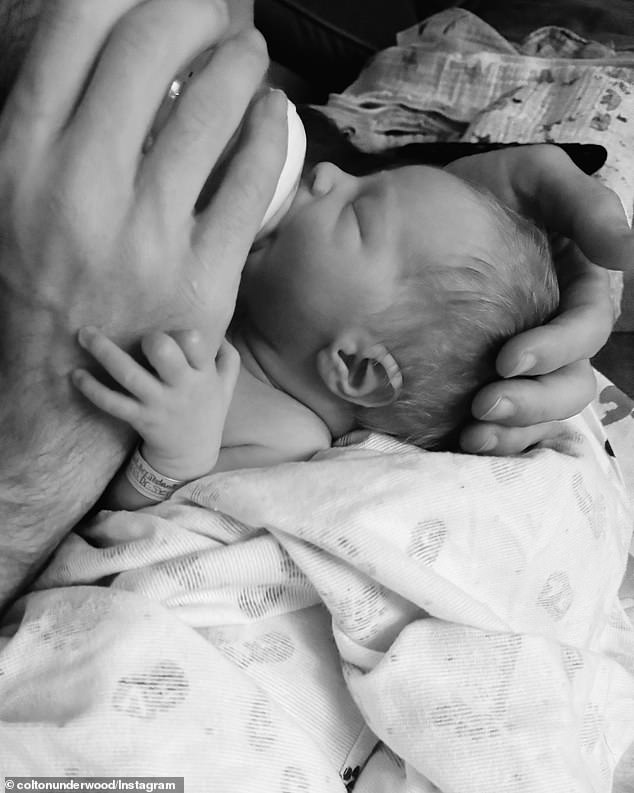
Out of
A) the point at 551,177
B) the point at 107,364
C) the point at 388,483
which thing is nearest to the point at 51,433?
the point at 107,364

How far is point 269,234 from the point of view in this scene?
2.90 feet

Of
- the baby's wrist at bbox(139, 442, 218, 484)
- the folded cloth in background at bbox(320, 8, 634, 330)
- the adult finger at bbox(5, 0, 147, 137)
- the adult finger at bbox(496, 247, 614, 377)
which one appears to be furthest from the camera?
the folded cloth in background at bbox(320, 8, 634, 330)

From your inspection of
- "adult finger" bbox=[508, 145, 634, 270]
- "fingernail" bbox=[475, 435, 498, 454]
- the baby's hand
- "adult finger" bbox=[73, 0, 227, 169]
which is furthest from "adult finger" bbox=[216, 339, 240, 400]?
"adult finger" bbox=[508, 145, 634, 270]

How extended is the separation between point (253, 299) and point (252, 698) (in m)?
0.47

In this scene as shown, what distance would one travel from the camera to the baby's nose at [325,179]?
2.91 feet

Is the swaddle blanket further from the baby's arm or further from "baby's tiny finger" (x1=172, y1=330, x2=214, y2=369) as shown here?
"baby's tiny finger" (x1=172, y1=330, x2=214, y2=369)

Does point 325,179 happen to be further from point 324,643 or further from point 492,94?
point 492,94

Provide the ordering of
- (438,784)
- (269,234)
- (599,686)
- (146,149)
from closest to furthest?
1. (146,149)
2. (438,784)
3. (599,686)
4. (269,234)

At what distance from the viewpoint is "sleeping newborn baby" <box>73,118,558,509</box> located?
0.84 metres

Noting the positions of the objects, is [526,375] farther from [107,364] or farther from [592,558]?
[107,364]

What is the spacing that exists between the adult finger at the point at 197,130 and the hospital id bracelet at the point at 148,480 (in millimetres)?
278

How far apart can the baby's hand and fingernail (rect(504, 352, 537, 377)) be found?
1.02ft

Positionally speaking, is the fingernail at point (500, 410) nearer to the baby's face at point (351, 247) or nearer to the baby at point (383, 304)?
the baby at point (383, 304)

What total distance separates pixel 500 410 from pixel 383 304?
0.18m
